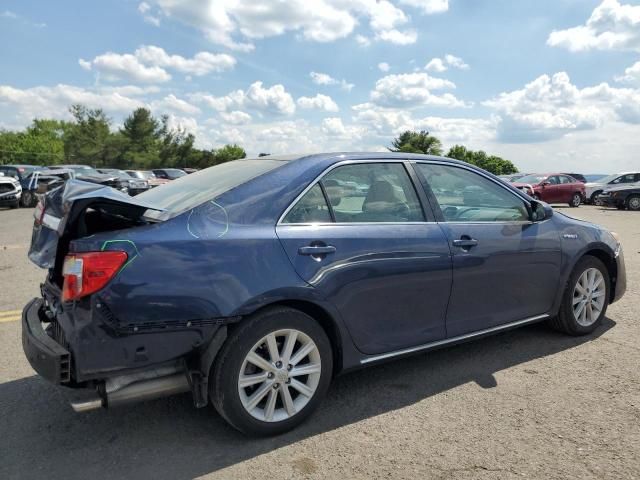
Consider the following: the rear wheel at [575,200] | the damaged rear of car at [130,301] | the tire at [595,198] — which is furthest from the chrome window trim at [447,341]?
the tire at [595,198]

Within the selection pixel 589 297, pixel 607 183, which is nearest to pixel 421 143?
pixel 607 183

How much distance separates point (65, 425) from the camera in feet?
10.1

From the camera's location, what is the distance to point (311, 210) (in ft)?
10.3

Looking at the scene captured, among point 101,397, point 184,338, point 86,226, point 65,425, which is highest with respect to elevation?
point 86,226

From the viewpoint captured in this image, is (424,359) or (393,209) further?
(424,359)

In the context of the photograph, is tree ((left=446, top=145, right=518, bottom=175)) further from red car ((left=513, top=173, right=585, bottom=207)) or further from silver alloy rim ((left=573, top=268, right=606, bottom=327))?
silver alloy rim ((left=573, top=268, right=606, bottom=327))

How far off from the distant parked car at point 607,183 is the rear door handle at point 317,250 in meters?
24.9

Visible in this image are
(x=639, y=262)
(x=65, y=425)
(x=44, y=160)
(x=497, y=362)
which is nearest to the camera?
(x=65, y=425)

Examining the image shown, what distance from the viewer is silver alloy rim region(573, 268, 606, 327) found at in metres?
4.47

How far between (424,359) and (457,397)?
2.20 ft

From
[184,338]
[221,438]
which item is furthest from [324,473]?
[184,338]

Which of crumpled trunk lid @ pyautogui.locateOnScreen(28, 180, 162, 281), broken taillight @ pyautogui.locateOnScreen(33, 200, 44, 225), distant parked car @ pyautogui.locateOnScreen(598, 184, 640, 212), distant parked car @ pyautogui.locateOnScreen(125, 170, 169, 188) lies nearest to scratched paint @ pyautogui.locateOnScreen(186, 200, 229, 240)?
crumpled trunk lid @ pyautogui.locateOnScreen(28, 180, 162, 281)

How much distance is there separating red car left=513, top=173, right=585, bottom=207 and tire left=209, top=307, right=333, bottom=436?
21270 mm

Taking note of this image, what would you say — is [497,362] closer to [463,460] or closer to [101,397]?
[463,460]
